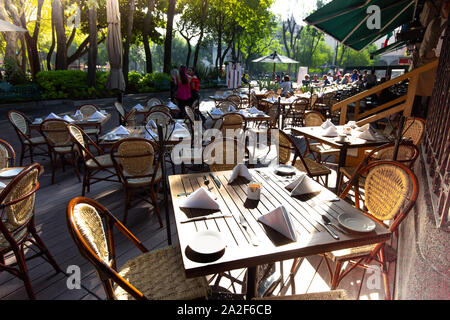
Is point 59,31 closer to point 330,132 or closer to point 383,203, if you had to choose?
point 330,132

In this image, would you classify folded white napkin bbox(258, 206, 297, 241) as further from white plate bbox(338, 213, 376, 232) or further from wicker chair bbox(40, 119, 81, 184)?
wicker chair bbox(40, 119, 81, 184)

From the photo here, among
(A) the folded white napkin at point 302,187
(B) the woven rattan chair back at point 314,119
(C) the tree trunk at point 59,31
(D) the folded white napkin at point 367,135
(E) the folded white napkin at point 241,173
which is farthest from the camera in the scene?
(C) the tree trunk at point 59,31

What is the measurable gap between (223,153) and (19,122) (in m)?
3.95

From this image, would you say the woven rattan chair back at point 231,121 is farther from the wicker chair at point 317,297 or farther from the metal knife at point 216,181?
the wicker chair at point 317,297

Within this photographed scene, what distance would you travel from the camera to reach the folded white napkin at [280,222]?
1528mm

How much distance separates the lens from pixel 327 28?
5.91m


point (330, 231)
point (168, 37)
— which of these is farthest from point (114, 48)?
point (168, 37)

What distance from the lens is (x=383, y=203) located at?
2230 millimetres

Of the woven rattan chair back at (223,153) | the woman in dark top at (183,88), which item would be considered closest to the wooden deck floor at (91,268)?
the woven rattan chair back at (223,153)

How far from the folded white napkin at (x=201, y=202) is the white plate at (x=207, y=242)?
33 centimetres

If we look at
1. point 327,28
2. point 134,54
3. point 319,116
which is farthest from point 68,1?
point 134,54

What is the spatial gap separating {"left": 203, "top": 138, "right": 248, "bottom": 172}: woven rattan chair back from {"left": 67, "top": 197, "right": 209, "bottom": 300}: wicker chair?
1288 millimetres

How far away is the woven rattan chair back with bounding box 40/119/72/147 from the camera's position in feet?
14.0

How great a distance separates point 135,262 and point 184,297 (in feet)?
1.61
